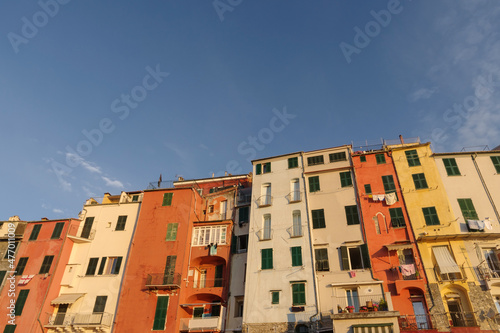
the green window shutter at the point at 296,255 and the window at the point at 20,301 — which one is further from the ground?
the green window shutter at the point at 296,255

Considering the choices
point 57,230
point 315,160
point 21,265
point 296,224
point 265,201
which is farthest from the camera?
point 57,230

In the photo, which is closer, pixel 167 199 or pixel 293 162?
pixel 293 162

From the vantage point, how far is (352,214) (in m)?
35.7

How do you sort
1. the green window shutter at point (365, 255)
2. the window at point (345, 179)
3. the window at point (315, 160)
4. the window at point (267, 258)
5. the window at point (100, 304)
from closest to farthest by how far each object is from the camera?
the green window shutter at point (365, 255), the window at point (267, 258), the window at point (100, 304), the window at point (345, 179), the window at point (315, 160)

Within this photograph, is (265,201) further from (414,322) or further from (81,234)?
(81,234)

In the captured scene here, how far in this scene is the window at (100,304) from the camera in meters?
36.3

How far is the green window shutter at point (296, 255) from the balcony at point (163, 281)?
12029 mm

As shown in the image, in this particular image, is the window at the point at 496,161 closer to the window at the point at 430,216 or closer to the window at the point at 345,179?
the window at the point at 430,216

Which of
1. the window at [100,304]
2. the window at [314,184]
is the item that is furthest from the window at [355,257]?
the window at [100,304]

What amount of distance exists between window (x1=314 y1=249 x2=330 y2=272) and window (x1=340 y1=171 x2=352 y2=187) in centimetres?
773

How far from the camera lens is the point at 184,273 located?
3706 centimetres

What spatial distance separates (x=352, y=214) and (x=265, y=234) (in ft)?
30.7

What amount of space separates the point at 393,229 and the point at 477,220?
749 centimetres

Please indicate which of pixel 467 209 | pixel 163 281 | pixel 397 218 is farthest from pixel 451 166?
pixel 163 281
